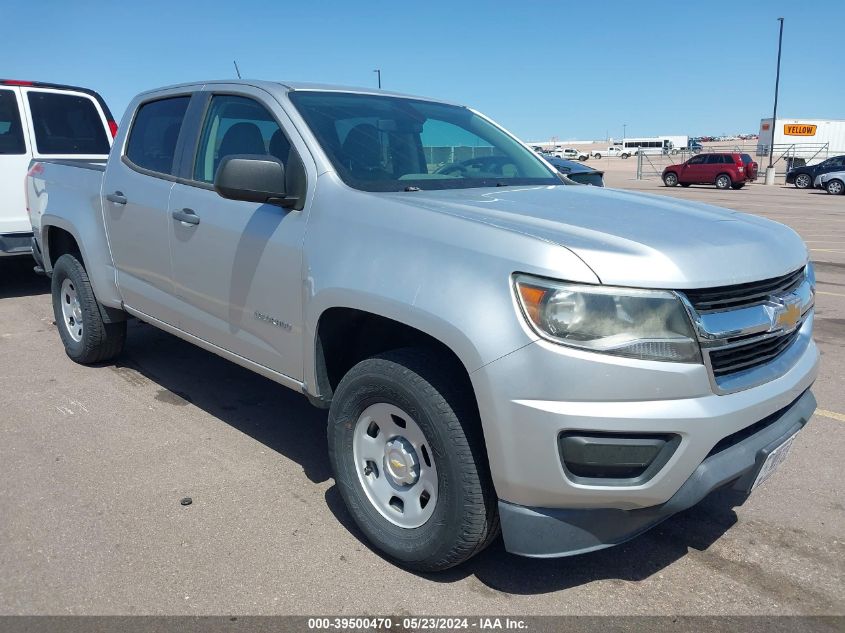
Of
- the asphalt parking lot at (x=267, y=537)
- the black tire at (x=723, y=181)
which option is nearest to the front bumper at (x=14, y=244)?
the asphalt parking lot at (x=267, y=537)

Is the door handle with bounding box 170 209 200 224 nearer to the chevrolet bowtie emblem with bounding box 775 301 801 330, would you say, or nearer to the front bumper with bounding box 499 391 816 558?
the front bumper with bounding box 499 391 816 558

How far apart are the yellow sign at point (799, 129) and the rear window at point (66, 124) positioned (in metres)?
46.1

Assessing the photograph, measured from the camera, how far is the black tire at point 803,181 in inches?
1220

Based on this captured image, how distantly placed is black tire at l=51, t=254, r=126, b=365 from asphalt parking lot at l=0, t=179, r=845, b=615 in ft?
1.83

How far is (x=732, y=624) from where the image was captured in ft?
8.57

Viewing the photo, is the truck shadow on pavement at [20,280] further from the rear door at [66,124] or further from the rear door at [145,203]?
the rear door at [145,203]

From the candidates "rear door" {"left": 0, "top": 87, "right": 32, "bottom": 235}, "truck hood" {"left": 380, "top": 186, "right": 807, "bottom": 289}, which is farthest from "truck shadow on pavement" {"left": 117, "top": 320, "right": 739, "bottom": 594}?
"rear door" {"left": 0, "top": 87, "right": 32, "bottom": 235}

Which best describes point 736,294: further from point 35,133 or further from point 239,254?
point 35,133

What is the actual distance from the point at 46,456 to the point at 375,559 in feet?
6.70

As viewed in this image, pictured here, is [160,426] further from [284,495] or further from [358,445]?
[358,445]

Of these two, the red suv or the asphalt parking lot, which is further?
Result: the red suv

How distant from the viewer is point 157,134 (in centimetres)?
448

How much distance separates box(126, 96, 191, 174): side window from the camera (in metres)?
4.28

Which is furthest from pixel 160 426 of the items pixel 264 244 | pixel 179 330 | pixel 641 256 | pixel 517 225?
pixel 641 256
